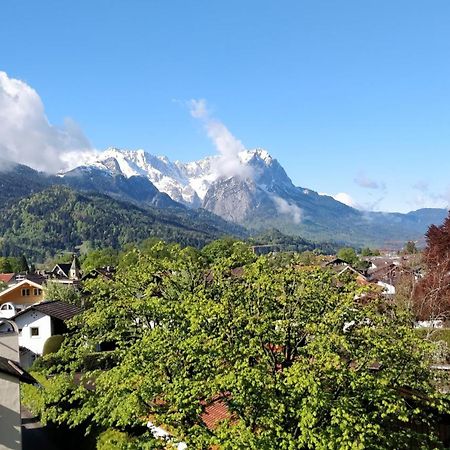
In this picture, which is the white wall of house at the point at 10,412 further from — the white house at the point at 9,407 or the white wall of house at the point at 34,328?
the white wall of house at the point at 34,328

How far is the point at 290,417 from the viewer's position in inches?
492

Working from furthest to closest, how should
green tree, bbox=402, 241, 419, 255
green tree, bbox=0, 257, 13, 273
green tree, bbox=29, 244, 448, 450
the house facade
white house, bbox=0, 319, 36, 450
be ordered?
green tree, bbox=0, 257, 13, 273 < green tree, bbox=402, 241, 419, 255 < the house facade < white house, bbox=0, 319, 36, 450 < green tree, bbox=29, 244, 448, 450

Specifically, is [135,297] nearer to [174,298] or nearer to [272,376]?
[174,298]

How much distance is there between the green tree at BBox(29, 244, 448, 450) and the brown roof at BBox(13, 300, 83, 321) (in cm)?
2918

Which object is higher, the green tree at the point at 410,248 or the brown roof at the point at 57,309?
the green tree at the point at 410,248

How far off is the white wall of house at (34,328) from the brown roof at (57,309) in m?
0.46

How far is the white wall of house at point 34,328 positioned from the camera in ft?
148

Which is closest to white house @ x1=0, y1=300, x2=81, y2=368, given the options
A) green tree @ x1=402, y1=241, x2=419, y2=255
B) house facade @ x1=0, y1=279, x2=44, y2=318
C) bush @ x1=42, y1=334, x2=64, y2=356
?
bush @ x1=42, y1=334, x2=64, y2=356

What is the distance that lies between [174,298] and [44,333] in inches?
1227

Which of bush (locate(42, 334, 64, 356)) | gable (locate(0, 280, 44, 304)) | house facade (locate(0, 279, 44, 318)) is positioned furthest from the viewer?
gable (locate(0, 280, 44, 304))

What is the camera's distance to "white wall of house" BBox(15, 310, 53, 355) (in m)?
45.0

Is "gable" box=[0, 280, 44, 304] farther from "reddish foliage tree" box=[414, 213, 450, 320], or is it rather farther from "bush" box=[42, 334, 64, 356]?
"reddish foliage tree" box=[414, 213, 450, 320]

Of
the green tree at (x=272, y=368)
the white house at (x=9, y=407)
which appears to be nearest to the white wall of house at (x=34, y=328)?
the white house at (x=9, y=407)

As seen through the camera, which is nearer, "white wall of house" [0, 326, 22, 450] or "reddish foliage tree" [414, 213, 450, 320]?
"white wall of house" [0, 326, 22, 450]
